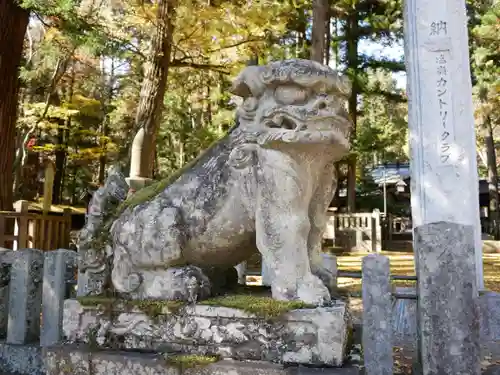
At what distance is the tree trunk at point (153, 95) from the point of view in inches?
294

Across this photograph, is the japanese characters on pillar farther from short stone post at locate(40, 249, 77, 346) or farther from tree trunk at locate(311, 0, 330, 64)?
tree trunk at locate(311, 0, 330, 64)

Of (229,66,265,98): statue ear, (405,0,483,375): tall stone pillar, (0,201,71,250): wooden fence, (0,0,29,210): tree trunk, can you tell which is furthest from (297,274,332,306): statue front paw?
(0,0,29,210): tree trunk

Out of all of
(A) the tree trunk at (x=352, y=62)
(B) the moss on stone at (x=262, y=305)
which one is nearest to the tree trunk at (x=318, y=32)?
(A) the tree trunk at (x=352, y=62)

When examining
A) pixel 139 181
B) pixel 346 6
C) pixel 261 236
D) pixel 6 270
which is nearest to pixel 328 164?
pixel 261 236

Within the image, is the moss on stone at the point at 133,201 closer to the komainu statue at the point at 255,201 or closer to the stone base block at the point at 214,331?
the komainu statue at the point at 255,201

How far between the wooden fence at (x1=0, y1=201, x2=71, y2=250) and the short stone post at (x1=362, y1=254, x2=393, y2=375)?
659 centimetres

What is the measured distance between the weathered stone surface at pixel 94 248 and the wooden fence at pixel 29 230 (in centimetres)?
583

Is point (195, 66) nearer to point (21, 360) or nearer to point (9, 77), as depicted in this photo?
point (9, 77)

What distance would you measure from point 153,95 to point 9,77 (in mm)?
2523

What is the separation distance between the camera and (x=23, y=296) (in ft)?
9.15

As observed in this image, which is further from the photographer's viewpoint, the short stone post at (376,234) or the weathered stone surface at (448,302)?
the short stone post at (376,234)

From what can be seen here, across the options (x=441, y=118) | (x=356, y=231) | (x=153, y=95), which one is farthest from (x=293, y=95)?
(x=356, y=231)

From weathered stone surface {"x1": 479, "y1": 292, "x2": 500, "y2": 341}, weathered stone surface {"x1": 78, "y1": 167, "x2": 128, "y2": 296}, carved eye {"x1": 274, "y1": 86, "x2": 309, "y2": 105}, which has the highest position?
carved eye {"x1": 274, "y1": 86, "x2": 309, "y2": 105}

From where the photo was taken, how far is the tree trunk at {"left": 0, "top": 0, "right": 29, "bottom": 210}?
7.61 m
